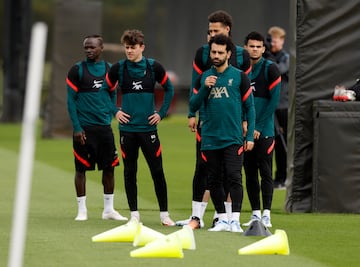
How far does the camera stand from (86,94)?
43.2ft

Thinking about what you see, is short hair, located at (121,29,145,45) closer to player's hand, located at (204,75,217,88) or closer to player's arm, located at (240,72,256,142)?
player's hand, located at (204,75,217,88)

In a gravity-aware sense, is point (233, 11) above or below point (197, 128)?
above

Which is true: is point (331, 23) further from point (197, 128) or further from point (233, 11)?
point (233, 11)

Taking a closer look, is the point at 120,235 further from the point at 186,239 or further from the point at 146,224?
the point at 146,224

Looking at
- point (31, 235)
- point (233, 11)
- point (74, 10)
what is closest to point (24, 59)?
point (74, 10)

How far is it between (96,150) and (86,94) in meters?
0.62

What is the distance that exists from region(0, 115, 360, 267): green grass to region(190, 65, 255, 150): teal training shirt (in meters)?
0.93

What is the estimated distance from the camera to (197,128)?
1242 centimetres

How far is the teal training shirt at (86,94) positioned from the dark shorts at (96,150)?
0.10 metres

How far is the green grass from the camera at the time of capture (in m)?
9.98

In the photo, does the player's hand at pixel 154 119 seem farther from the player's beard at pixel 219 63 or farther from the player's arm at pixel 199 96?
the player's beard at pixel 219 63

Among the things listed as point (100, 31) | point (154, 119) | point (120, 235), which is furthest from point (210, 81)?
point (100, 31)

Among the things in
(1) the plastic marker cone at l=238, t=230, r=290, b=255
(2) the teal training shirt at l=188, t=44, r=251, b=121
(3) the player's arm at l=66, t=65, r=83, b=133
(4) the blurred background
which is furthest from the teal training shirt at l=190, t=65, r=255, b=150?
(4) the blurred background

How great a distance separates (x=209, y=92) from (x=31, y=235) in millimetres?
2168
